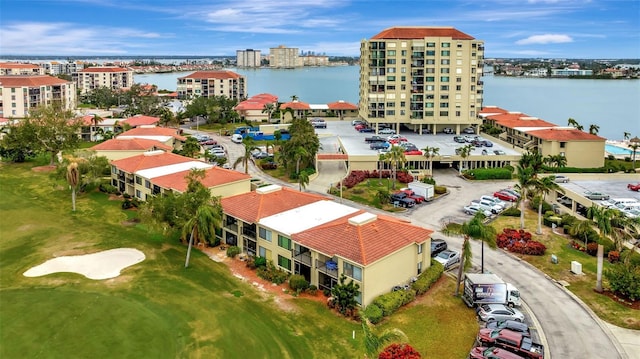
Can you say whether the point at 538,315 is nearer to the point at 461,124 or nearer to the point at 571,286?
the point at 571,286

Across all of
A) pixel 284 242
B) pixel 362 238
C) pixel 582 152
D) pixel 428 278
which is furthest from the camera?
pixel 582 152

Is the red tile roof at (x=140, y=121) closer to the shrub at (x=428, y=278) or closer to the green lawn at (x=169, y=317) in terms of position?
the green lawn at (x=169, y=317)

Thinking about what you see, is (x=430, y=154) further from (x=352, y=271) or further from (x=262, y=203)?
Result: (x=352, y=271)

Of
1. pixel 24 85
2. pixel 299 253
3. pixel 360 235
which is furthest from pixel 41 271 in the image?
pixel 24 85

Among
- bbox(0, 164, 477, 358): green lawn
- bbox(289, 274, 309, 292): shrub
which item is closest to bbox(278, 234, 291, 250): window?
bbox(289, 274, 309, 292): shrub

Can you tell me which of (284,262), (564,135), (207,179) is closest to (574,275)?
(284,262)
